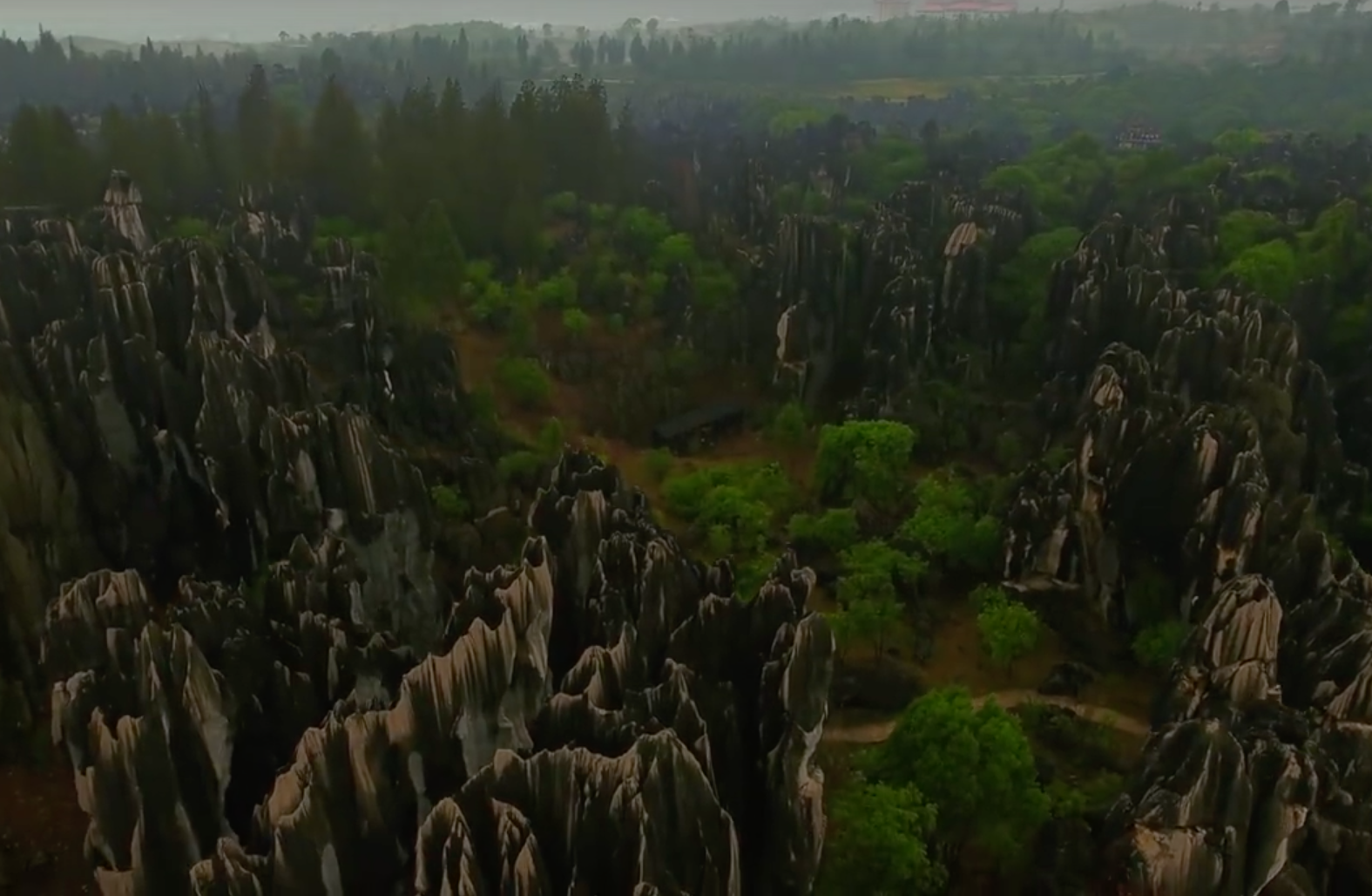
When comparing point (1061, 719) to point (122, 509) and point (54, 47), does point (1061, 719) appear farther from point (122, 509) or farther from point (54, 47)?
point (54, 47)

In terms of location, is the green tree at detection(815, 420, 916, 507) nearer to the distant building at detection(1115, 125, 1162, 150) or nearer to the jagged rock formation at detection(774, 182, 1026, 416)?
the jagged rock formation at detection(774, 182, 1026, 416)

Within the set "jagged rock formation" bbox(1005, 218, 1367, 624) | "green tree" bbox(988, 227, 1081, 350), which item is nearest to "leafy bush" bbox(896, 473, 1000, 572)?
"jagged rock formation" bbox(1005, 218, 1367, 624)

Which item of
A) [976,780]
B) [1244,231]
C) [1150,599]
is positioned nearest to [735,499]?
[1150,599]

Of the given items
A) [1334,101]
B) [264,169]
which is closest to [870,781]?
[264,169]

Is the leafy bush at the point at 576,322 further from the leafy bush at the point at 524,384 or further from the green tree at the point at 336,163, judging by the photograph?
the green tree at the point at 336,163

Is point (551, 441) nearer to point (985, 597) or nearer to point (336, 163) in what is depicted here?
point (985, 597)

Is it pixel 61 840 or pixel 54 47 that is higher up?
pixel 54 47

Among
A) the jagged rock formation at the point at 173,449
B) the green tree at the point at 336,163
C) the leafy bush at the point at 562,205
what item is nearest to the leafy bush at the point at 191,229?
the green tree at the point at 336,163
